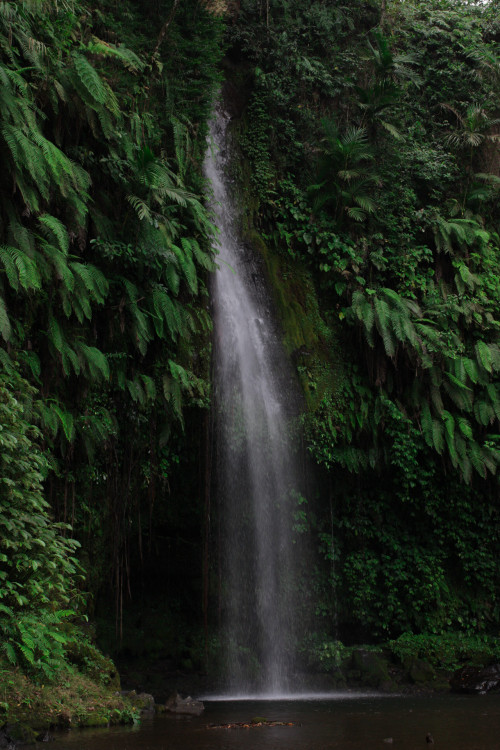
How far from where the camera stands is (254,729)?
612 cm

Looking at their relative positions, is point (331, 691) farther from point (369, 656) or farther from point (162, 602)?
point (162, 602)

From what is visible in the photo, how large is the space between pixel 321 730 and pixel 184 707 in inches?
84.6

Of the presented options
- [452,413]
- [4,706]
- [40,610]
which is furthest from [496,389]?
[4,706]

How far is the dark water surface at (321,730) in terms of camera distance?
5.12m

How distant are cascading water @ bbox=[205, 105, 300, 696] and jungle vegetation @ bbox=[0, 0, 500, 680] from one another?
420 mm

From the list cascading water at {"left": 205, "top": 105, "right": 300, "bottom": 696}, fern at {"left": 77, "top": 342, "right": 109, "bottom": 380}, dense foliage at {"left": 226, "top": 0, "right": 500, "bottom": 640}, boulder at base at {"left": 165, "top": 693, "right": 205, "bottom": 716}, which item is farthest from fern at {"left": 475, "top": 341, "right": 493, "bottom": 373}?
boulder at base at {"left": 165, "top": 693, "right": 205, "bottom": 716}

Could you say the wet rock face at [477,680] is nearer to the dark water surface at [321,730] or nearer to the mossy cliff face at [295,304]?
the dark water surface at [321,730]

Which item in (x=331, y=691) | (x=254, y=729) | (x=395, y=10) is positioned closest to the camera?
(x=254, y=729)

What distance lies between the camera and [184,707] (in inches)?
296

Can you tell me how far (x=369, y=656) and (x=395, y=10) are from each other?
52.2 ft

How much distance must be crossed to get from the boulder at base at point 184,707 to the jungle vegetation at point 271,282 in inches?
53.7

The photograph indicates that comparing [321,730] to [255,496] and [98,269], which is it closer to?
[255,496]

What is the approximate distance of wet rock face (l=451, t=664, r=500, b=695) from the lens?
10117 mm

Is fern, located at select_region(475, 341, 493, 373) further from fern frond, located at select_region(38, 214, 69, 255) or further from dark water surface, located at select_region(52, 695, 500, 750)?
fern frond, located at select_region(38, 214, 69, 255)
